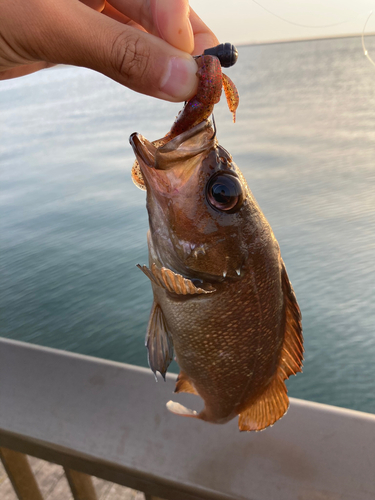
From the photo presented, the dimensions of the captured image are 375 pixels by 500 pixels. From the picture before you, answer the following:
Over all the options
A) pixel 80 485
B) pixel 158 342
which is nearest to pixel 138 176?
pixel 158 342

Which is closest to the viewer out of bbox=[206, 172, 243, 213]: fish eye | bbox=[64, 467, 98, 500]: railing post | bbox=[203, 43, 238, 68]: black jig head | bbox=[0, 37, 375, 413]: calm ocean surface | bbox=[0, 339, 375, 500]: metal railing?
bbox=[203, 43, 238, 68]: black jig head

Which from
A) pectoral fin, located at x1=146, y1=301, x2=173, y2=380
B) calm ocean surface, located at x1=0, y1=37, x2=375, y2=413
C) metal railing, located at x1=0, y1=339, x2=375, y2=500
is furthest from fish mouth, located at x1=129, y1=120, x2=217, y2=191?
calm ocean surface, located at x1=0, y1=37, x2=375, y2=413

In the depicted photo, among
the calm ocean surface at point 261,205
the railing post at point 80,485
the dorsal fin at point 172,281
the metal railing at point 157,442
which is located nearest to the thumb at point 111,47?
the dorsal fin at point 172,281

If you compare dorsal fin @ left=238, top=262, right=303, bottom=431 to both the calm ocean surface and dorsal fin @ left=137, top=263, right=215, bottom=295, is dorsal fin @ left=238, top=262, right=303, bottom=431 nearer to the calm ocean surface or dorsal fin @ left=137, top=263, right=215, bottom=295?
dorsal fin @ left=137, top=263, right=215, bottom=295

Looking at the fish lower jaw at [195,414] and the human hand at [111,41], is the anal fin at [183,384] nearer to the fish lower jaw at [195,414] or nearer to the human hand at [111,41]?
the fish lower jaw at [195,414]

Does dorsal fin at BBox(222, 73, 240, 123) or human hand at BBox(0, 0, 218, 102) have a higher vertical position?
human hand at BBox(0, 0, 218, 102)

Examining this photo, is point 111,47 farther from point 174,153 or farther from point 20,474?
point 20,474
